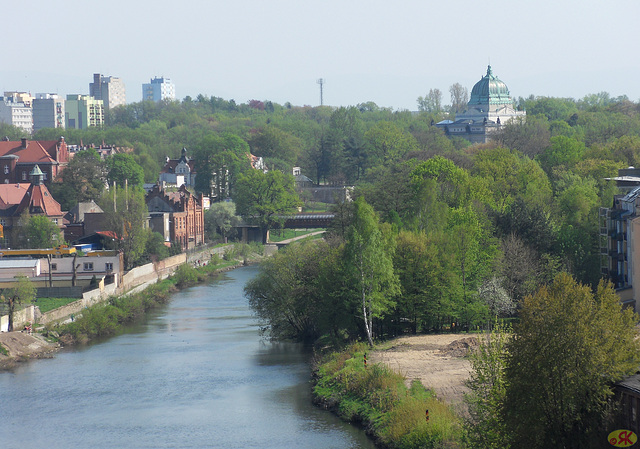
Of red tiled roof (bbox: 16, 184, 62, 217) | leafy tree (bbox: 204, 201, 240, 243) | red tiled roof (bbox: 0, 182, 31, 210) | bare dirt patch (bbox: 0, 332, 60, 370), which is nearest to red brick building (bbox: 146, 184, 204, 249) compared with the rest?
leafy tree (bbox: 204, 201, 240, 243)

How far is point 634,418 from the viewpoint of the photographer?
20609 mm

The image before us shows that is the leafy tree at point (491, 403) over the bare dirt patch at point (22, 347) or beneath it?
over

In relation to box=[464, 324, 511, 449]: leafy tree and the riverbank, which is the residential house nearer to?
the riverbank

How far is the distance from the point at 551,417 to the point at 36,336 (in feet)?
94.9

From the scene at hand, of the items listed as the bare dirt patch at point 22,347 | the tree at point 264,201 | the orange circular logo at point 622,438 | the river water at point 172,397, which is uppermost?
the tree at point 264,201

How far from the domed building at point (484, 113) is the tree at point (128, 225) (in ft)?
249

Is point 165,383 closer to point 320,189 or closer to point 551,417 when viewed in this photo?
point 551,417

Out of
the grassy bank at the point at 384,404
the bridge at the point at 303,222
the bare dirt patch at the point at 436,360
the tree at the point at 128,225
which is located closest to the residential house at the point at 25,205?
the tree at the point at 128,225

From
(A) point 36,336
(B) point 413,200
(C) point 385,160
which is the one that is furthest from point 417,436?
(C) point 385,160

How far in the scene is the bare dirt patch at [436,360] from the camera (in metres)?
32.1

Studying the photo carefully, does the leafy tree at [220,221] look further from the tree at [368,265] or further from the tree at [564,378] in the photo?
the tree at [564,378]

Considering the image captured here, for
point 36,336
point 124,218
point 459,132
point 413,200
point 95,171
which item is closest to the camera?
point 36,336

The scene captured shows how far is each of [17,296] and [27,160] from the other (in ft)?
159

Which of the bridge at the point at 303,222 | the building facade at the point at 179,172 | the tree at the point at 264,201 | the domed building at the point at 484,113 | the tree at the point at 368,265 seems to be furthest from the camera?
the domed building at the point at 484,113
